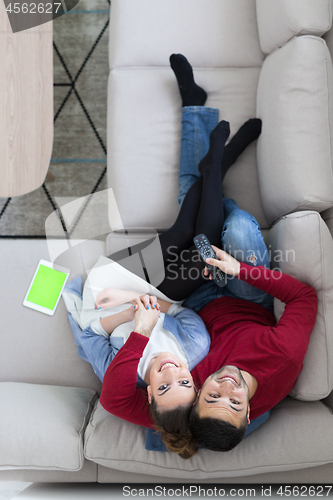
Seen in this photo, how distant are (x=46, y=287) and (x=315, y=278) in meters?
0.99

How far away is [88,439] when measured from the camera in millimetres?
1139

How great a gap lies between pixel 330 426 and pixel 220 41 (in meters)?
1.49

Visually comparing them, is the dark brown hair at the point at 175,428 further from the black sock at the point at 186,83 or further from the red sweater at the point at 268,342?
the black sock at the point at 186,83

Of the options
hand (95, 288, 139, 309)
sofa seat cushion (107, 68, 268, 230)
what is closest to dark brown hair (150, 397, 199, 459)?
hand (95, 288, 139, 309)

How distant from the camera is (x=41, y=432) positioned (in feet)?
3.71

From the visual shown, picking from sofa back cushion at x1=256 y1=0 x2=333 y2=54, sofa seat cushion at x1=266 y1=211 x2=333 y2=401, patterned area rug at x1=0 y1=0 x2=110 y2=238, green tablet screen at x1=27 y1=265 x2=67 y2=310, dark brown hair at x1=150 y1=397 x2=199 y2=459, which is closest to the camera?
dark brown hair at x1=150 y1=397 x2=199 y2=459

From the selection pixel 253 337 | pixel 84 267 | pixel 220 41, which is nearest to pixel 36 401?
pixel 84 267

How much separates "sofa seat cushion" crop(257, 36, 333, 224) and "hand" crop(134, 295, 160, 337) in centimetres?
60

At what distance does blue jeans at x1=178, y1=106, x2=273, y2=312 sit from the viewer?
1.25 m

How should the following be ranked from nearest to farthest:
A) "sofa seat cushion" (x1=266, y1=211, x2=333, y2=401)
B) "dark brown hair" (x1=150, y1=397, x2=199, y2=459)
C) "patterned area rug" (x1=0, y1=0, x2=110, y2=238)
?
"dark brown hair" (x1=150, y1=397, x2=199, y2=459)
"sofa seat cushion" (x1=266, y1=211, x2=333, y2=401)
"patterned area rug" (x1=0, y1=0, x2=110, y2=238)

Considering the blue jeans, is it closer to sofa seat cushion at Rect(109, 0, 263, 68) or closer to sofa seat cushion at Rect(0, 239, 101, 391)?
sofa seat cushion at Rect(109, 0, 263, 68)

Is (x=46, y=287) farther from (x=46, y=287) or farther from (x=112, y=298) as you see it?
(x=112, y=298)

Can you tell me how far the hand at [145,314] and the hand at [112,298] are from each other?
0.05 meters

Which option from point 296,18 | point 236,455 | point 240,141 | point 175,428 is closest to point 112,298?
point 175,428
